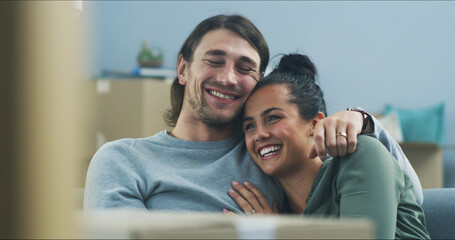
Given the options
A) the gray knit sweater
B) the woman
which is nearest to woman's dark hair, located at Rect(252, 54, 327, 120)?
the woman

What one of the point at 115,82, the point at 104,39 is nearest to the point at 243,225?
the point at 115,82

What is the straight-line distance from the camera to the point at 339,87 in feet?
15.0

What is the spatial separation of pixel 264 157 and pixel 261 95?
0.58ft

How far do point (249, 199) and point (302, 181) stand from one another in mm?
149

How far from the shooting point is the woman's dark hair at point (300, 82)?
1452mm

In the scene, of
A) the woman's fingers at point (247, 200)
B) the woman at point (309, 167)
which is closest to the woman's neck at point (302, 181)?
the woman at point (309, 167)

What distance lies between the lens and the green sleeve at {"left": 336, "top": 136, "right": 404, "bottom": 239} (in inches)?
37.4

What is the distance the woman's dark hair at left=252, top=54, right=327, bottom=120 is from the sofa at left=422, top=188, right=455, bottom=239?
1.29 feet

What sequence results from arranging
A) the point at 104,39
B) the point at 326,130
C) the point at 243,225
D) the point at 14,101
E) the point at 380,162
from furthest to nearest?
the point at 104,39, the point at 326,130, the point at 380,162, the point at 243,225, the point at 14,101

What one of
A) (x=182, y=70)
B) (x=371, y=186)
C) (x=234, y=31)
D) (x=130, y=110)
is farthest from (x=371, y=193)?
(x=130, y=110)

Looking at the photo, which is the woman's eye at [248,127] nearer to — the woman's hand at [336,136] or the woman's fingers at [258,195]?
the woman's fingers at [258,195]

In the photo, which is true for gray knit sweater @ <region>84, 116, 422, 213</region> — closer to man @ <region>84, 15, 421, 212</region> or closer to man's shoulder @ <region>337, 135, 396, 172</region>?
man @ <region>84, 15, 421, 212</region>

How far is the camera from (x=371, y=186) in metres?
0.98

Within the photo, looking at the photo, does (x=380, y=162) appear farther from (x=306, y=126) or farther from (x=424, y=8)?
(x=424, y=8)
